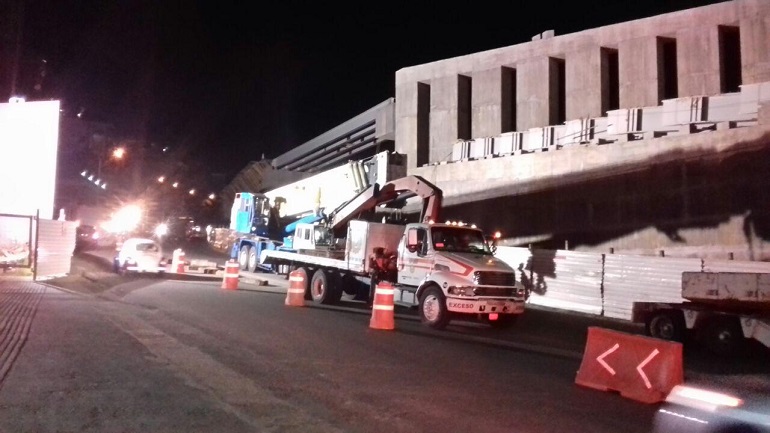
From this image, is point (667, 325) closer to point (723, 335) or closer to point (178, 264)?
point (723, 335)

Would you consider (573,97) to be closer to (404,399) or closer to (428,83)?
(428,83)

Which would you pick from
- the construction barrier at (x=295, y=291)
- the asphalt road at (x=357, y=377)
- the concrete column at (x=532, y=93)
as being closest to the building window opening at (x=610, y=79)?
the concrete column at (x=532, y=93)

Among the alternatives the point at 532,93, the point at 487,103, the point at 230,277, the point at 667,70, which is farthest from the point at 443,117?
the point at 230,277

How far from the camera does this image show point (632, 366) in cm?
Result: 1014

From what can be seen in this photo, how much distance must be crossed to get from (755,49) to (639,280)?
39.0ft

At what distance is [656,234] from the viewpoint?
87.9ft

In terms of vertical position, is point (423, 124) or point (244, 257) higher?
point (423, 124)

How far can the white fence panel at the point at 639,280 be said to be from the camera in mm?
19750

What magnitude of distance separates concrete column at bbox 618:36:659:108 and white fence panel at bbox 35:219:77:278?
72.7 feet

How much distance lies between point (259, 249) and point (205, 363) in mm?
22184

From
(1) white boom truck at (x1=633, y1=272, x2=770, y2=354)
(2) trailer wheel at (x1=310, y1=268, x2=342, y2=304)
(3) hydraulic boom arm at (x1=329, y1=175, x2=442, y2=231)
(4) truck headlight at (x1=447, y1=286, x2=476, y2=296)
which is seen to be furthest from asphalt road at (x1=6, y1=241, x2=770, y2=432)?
(3) hydraulic boom arm at (x1=329, y1=175, x2=442, y2=231)

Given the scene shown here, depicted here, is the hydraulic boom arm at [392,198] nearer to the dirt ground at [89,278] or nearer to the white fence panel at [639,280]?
the white fence panel at [639,280]

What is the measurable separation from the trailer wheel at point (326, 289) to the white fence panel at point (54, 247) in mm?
9642

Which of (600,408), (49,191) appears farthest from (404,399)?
(49,191)
